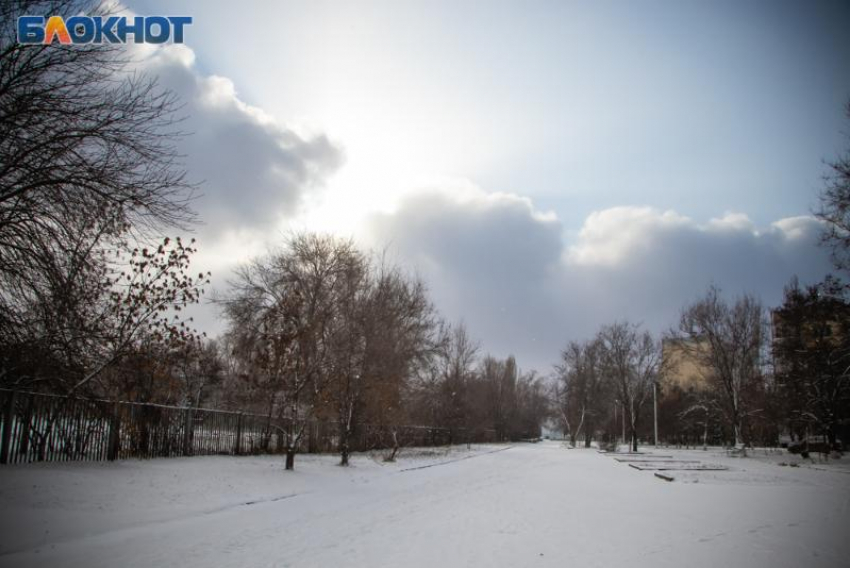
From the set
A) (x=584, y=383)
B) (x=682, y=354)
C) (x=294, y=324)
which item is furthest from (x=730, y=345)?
(x=294, y=324)

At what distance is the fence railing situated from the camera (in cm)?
1023

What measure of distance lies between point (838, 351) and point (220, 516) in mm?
33565

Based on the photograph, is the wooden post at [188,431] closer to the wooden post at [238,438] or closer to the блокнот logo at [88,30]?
the wooden post at [238,438]

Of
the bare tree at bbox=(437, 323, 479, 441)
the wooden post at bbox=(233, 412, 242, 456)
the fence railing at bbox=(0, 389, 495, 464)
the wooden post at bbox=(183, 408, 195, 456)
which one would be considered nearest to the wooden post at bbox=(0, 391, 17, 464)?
the fence railing at bbox=(0, 389, 495, 464)

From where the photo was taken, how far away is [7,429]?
9.88m

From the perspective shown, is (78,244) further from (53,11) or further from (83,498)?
(83,498)

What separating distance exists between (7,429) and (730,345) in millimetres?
43619

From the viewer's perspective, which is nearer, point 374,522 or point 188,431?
point 374,522

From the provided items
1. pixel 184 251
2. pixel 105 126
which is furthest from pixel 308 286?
pixel 105 126

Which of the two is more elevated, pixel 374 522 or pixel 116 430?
pixel 116 430

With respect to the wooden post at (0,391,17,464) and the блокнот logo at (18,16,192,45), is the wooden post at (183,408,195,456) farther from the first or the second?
the блокнот logo at (18,16,192,45)

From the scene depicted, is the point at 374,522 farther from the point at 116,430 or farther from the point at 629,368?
the point at 629,368

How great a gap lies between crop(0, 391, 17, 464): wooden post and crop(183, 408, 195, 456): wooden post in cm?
594

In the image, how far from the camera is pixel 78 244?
8.12 metres
